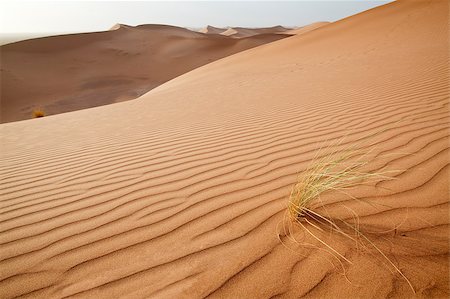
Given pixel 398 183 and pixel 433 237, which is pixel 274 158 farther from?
pixel 433 237

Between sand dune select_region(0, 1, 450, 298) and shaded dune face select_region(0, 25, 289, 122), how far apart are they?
12.1 m

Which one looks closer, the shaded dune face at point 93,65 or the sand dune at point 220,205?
the sand dune at point 220,205

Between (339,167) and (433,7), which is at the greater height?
(433,7)

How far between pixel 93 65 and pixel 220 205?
81.2ft

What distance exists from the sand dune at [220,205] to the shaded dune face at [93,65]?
39.7 ft

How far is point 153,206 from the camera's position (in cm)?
215

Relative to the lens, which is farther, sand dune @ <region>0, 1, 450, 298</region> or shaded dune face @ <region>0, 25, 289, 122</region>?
shaded dune face @ <region>0, 25, 289, 122</region>

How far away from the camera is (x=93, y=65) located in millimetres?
23750

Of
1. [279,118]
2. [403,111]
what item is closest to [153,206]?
[279,118]

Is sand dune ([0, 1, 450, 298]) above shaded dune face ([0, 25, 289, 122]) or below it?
below

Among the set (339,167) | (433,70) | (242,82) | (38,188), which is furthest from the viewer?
(242,82)

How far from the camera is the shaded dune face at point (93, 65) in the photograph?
16.1m

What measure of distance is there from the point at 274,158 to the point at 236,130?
1.10m

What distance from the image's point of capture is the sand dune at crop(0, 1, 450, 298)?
1.47 meters
